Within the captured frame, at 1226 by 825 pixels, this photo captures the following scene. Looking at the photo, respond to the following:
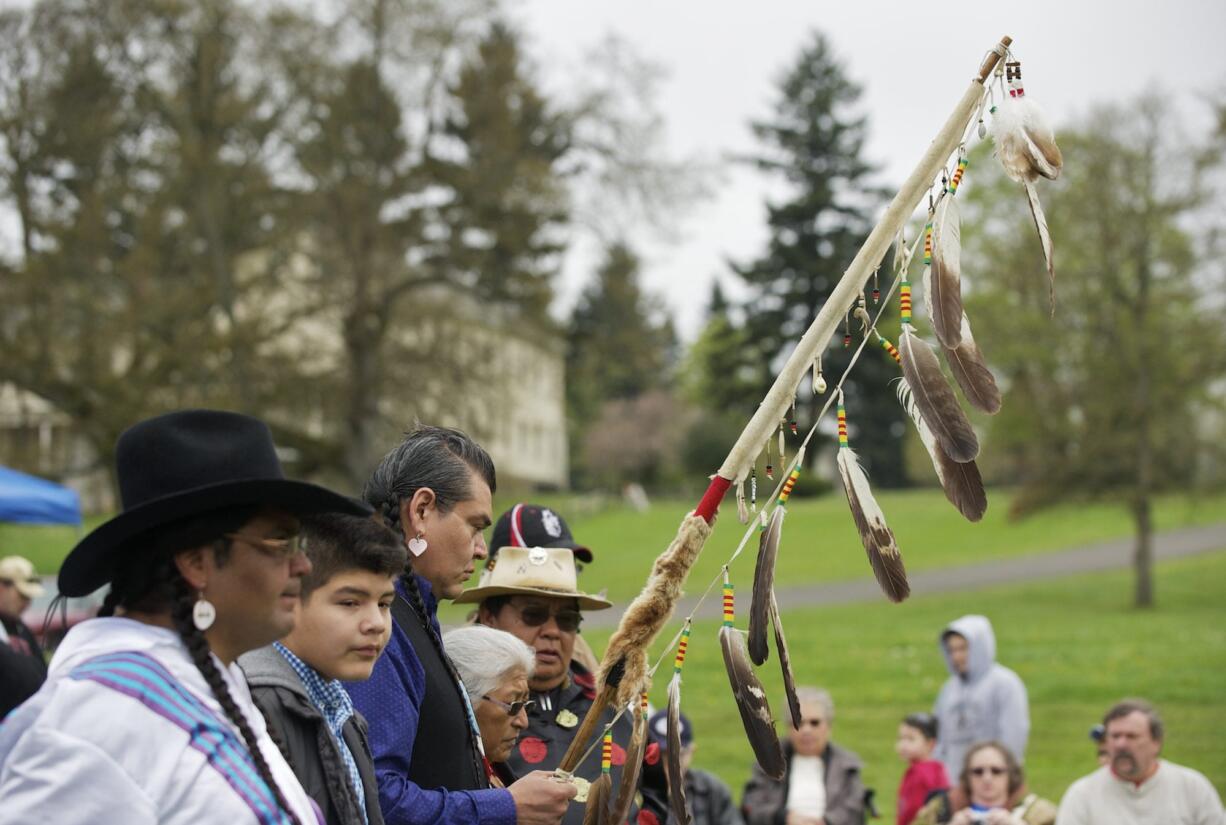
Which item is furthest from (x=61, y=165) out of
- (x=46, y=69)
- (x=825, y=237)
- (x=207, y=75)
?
(x=825, y=237)

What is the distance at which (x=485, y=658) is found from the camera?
11.9 ft

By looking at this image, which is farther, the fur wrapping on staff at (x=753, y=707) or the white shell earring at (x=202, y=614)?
the fur wrapping on staff at (x=753, y=707)

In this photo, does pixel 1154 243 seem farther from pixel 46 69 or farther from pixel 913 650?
pixel 46 69

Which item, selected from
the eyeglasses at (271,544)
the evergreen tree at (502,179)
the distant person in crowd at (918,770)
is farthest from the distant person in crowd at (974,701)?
the evergreen tree at (502,179)

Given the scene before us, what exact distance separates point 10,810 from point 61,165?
68.4 ft

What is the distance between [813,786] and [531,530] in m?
3.76

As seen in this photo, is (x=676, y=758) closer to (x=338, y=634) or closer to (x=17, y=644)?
(x=338, y=634)

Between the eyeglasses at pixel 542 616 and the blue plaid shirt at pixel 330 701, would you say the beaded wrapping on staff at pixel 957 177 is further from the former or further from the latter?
the eyeglasses at pixel 542 616

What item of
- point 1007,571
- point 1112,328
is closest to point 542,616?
point 1112,328

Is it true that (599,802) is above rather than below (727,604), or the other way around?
below

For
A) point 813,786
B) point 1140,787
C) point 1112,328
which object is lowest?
point 813,786

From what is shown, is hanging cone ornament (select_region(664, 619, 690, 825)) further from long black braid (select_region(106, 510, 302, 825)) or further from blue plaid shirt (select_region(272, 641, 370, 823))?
long black braid (select_region(106, 510, 302, 825))

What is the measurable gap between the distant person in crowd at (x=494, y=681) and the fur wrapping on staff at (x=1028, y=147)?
67.5 inches

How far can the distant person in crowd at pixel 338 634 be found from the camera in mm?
2639
